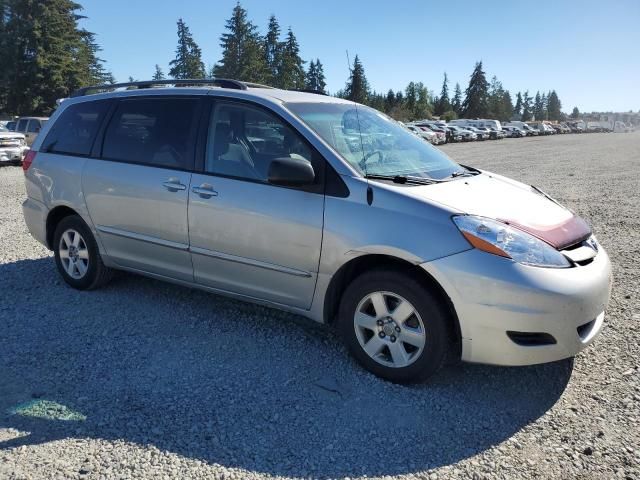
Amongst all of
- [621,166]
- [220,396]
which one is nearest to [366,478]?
[220,396]

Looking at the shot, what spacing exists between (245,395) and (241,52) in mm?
65956

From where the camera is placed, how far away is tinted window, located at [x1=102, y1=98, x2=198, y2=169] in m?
4.32

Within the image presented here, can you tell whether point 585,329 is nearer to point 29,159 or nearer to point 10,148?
point 29,159

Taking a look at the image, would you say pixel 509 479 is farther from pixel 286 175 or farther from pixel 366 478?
pixel 286 175

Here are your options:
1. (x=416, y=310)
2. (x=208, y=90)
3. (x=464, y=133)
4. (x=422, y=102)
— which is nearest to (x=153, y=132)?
(x=208, y=90)

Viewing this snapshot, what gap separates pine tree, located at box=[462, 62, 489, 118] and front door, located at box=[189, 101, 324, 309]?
335ft

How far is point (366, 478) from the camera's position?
2611mm

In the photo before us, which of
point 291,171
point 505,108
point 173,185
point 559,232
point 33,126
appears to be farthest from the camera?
point 505,108

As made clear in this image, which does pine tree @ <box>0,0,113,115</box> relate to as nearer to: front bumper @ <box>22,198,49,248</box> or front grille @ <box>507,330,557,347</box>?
front bumper @ <box>22,198,49,248</box>

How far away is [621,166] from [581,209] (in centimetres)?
1174

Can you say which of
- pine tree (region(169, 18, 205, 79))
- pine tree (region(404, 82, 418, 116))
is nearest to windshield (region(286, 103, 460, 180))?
pine tree (region(169, 18, 205, 79))

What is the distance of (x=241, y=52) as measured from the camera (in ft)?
211

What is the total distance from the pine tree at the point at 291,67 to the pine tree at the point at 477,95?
134 feet

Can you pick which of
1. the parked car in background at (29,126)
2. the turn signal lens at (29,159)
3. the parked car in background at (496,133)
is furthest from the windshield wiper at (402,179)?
the parked car in background at (496,133)
